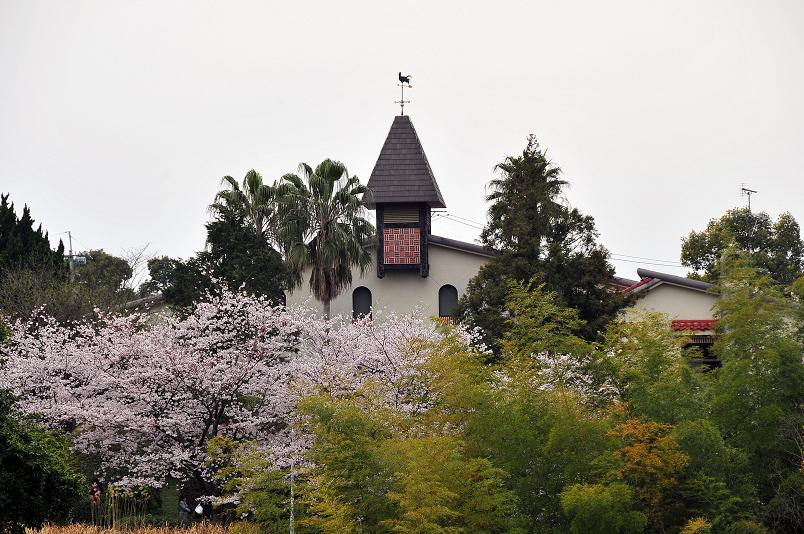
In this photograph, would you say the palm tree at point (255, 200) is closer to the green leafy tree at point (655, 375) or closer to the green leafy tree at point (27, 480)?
the green leafy tree at point (655, 375)

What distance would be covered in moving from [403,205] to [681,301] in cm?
1118

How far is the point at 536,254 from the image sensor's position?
1312 inches

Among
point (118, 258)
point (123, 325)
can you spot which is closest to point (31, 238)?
point (123, 325)

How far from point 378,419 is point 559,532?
381cm

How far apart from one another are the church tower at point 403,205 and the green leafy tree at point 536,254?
32.0ft

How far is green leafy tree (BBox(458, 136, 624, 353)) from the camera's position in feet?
108

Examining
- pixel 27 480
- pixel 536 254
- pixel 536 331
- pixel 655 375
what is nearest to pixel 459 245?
pixel 536 254

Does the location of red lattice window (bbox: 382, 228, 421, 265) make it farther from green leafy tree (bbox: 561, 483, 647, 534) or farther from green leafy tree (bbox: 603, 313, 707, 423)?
green leafy tree (bbox: 561, 483, 647, 534)

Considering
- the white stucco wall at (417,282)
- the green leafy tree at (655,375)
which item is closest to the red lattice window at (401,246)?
the white stucco wall at (417,282)

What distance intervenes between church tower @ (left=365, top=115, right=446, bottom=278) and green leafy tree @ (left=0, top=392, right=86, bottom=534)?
2698 cm

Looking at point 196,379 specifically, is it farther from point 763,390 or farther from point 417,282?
point 417,282

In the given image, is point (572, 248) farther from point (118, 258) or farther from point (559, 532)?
point (118, 258)

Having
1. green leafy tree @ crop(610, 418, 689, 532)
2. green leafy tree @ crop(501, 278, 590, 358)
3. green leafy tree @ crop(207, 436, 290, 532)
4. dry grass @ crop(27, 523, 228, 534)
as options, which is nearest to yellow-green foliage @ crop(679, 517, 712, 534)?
green leafy tree @ crop(610, 418, 689, 532)

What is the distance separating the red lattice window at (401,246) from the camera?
4416 centimetres
